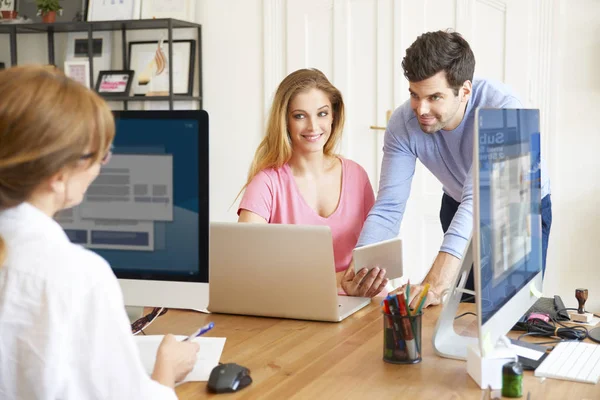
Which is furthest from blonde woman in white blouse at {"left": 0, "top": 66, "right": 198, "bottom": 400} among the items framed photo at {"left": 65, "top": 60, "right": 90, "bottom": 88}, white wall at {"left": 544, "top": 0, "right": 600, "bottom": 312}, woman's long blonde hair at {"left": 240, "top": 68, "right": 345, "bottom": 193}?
framed photo at {"left": 65, "top": 60, "right": 90, "bottom": 88}

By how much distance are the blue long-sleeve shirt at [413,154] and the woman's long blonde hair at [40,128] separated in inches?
53.8

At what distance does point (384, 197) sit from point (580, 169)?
1.73 meters

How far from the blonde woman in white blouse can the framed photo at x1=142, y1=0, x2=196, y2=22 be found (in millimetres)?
3540

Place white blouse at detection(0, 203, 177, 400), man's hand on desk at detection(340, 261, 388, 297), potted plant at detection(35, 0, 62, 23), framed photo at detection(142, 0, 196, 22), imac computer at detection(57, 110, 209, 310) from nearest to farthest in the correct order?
white blouse at detection(0, 203, 177, 400), imac computer at detection(57, 110, 209, 310), man's hand on desk at detection(340, 261, 388, 297), framed photo at detection(142, 0, 196, 22), potted plant at detection(35, 0, 62, 23)

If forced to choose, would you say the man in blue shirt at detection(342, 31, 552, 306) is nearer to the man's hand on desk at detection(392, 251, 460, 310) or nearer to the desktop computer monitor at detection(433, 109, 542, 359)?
the man's hand on desk at detection(392, 251, 460, 310)

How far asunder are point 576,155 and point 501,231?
8.43ft

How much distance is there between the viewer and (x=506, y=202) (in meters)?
1.41

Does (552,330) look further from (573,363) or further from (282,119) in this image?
(282,119)

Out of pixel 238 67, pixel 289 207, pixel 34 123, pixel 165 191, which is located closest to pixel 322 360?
pixel 165 191

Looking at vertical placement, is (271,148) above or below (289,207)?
above

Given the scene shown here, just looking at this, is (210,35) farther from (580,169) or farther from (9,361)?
(9,361)

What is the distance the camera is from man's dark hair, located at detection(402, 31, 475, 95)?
2291mm

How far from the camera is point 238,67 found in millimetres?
4426

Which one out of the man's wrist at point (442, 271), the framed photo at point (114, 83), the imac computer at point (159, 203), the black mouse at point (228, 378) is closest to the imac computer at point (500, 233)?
the man's wrist at point (442, 271)
